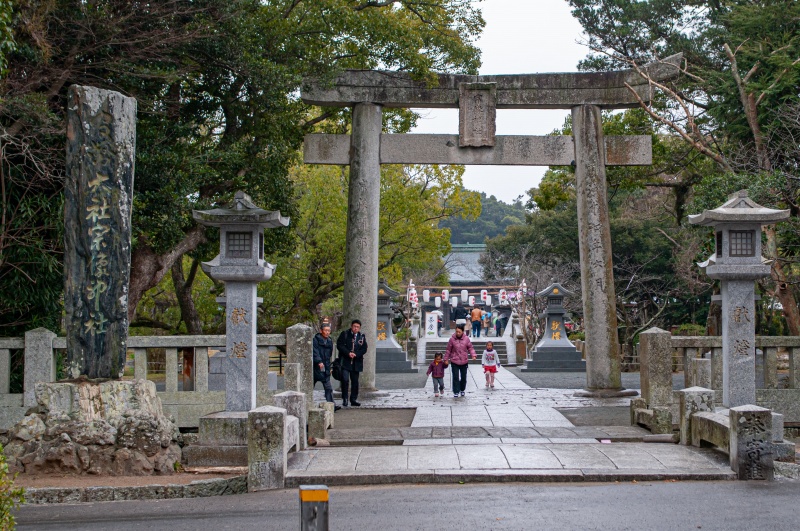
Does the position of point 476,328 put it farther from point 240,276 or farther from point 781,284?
point 240,276

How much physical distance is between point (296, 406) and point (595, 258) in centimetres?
823

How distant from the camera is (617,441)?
11.4m

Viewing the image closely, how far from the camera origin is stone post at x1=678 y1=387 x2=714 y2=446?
34.9 ft

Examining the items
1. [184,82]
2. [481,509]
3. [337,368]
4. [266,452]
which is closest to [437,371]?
[337,368]

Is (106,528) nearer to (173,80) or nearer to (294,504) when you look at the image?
(294,504)

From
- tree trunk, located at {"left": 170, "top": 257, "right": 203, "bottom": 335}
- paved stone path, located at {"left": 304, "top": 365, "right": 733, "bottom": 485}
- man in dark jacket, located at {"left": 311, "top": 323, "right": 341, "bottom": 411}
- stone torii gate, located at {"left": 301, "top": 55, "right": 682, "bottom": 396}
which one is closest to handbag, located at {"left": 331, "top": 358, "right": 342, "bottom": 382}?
man in dark jacket, located at {"left": 311, "top": 323, "right": 341, "bottom": 411}

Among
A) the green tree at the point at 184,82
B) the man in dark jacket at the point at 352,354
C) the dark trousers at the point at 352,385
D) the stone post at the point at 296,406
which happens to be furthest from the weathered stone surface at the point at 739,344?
the green tree at the point at 184,82

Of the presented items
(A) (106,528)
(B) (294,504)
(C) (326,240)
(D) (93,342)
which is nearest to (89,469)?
(D) (93,342)

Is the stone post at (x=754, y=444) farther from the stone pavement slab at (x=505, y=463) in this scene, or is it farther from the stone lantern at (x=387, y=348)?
the stone lantern at (x=387, y=348)

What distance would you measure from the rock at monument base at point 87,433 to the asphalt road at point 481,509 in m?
0.94

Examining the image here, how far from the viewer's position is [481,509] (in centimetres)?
759

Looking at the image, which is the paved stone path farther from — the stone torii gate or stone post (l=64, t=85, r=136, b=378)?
the stone torii gate

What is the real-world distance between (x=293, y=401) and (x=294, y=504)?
2.75m

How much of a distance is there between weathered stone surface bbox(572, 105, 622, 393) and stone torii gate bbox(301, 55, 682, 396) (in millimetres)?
20
